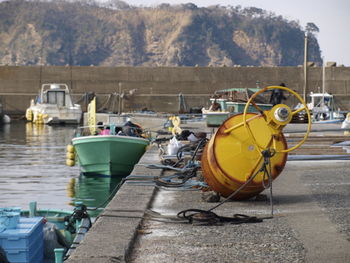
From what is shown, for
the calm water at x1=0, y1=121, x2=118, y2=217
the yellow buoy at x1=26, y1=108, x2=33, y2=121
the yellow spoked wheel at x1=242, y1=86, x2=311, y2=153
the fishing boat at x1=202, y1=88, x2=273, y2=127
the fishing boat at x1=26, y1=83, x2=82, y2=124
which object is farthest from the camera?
the yellow buoy at x1=26, y1=108, x2=33, y2=121

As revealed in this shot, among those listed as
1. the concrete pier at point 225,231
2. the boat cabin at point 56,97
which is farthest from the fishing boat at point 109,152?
the boat cabin at point 56,97

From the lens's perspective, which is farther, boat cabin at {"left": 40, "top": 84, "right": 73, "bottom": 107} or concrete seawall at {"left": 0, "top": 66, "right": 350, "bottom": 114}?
concrete seawall at {"left": 0, "top": 66, "right": 350, "bottom": 114}

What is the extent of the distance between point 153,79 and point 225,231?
45805 mm

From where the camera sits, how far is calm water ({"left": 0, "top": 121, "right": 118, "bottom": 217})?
49.3ft

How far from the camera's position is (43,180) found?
1833 cm

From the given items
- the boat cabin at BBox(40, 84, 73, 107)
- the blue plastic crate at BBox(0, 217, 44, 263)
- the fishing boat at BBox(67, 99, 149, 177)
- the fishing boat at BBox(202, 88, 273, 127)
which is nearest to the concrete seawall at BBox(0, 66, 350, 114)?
the boat cabin at BBox(40, 84, 73, 107)

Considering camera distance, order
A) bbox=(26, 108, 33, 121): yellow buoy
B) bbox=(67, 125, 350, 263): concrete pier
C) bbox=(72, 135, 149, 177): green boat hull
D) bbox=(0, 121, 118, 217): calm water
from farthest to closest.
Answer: bbox=(26, 108, 33, 121): yellow buoy, bbox=(72, 135, 149, 177): green boat hull, bbox=(0, 121, 118, 217): calm water, bbox=(67, 125, 350, 263): concrete pier

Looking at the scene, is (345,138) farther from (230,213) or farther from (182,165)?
(230,213)

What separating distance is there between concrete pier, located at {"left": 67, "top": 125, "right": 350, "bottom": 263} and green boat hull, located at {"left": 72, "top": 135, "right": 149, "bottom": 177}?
21.7ft

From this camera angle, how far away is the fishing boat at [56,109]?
146 feet

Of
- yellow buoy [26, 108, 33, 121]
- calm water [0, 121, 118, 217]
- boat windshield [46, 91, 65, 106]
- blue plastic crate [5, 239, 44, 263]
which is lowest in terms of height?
calm water [0, 121, 118, 217]

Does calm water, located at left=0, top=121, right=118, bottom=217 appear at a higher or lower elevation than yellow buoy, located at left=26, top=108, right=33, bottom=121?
lower

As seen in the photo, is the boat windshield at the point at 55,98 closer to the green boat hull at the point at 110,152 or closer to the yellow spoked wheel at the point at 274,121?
the green boat hull at the point at 110,152

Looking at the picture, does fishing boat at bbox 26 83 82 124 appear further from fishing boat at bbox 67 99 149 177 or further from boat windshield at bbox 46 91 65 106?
fishing boat at bbox 67 99 149 177
